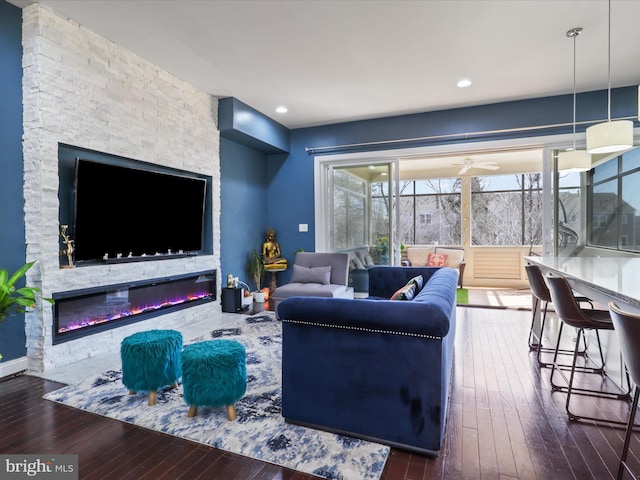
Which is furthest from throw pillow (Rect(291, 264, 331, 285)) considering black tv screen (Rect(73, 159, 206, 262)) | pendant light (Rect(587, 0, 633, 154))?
pendant light (Rect(587, 0, 633, 154))

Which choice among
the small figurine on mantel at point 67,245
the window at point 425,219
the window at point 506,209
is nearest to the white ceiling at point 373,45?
the small figurine on mantel at point 67,245

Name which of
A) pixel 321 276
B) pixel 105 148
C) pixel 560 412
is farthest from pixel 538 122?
pixel 105 148

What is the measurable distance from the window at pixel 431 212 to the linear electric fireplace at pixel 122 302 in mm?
6042

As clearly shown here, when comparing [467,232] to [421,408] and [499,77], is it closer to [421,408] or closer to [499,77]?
[499,77]

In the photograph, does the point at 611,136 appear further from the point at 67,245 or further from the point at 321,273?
the point at 67,245

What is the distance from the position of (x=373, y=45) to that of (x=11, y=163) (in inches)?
133

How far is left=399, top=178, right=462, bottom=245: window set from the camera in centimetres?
899

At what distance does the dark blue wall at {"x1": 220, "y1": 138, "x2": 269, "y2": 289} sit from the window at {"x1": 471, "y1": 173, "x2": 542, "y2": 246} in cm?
545

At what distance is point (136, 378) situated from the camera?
7.77 feet

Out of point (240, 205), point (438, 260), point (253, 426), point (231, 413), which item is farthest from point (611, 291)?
point (438, 260)

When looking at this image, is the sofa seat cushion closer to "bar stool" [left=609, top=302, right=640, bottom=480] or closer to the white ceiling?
the white ceiling

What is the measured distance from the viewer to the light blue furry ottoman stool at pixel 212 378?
2.12 meters

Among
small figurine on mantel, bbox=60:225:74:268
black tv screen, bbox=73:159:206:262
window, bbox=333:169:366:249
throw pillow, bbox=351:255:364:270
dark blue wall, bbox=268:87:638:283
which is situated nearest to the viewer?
small figurine on mantel, bbox=60:225:74:268

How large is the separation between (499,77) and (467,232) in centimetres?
488
